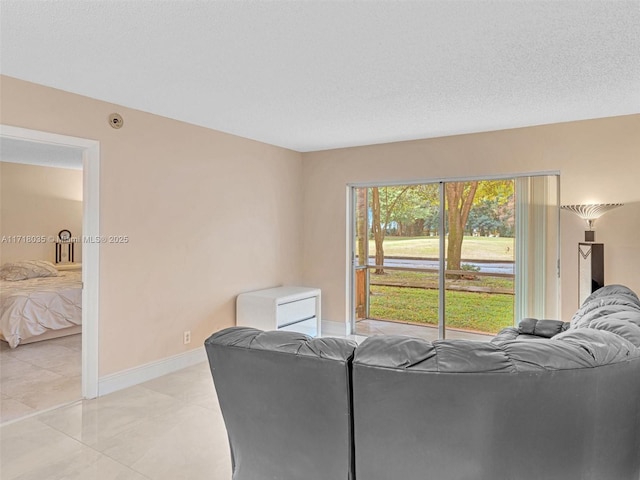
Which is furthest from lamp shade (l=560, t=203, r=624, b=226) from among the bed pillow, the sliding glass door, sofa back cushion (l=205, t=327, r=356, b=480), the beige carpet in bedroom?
the bed pillow

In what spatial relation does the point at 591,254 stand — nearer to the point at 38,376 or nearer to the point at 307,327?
the point at 307,327

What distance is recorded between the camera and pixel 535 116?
3824mm

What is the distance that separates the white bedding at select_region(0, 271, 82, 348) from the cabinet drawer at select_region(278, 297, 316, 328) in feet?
9.01

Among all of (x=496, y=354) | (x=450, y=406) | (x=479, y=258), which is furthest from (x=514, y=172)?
(x=450, y=406)

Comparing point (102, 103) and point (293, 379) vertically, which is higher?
point (102, 103)

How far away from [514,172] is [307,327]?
2984 mm

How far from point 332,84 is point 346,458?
243 centimetres

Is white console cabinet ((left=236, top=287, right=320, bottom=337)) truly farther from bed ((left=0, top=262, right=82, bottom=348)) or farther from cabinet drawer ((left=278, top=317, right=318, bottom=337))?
bed ((left=0, top=262, right=82, bottom=348))

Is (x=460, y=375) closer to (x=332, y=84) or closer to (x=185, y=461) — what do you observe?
(x=185, y=461)

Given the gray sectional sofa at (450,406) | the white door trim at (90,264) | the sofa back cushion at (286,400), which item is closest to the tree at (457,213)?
the gray sectional sofa at (450,406)

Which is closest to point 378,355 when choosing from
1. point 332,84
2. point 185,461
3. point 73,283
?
point 185,461

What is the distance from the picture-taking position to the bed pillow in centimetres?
581

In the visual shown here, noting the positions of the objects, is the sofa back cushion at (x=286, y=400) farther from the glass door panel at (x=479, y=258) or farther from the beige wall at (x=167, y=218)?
the glass door panel at (x=479, y=258)

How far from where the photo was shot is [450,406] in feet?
4.49
